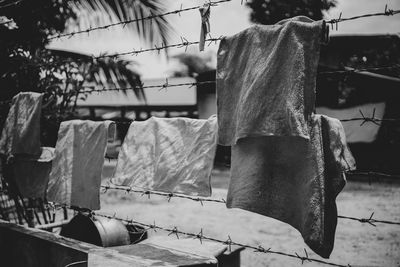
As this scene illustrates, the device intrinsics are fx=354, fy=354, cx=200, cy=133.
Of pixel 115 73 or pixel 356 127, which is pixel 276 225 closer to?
pixel 115 73

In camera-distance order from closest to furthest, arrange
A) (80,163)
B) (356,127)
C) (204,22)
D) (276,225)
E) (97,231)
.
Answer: (204,22) → (80,163) → (97,231) → (276,225) → (356,127)

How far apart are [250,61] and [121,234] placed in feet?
7.21

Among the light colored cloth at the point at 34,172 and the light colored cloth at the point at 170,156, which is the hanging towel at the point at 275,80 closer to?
the light colored cloth at the point at 170,156

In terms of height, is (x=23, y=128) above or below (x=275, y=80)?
below

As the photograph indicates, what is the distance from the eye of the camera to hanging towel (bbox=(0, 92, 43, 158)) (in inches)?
111

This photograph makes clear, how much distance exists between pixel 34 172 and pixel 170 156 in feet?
4.77

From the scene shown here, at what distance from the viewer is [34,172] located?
2.94m

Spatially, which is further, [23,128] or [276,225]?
[276,225]

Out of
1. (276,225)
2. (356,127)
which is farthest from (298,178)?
(356,127)

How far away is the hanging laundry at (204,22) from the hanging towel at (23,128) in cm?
158

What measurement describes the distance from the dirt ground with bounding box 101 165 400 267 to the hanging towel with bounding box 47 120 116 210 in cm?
263

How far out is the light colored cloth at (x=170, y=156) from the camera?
199 cm

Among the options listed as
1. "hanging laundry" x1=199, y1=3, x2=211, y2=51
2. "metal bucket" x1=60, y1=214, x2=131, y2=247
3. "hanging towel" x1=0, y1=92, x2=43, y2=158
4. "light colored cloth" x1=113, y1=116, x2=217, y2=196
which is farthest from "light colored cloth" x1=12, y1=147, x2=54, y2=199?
"hanging laundry" x1=199, y1=3, x2=211, y2=51

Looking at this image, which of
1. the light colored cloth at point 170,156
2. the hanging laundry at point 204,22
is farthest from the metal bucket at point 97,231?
the hanging laundry at point 204,22
